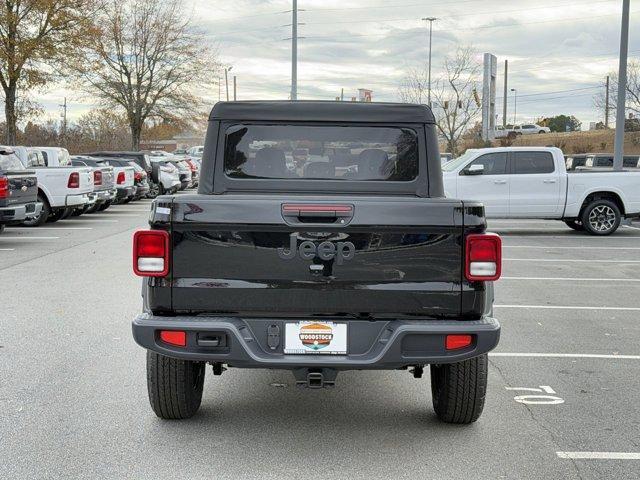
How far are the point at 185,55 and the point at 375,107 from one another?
46575 millimetres

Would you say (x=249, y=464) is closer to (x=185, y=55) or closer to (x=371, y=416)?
(x=371, y=416)

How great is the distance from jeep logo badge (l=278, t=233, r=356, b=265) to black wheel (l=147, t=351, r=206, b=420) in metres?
1.03

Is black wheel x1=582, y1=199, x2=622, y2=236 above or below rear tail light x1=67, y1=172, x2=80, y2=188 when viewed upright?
below

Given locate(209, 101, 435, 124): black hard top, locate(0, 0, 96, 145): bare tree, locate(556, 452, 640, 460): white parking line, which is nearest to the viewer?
locate(556, 452, 640, 460): white parking line

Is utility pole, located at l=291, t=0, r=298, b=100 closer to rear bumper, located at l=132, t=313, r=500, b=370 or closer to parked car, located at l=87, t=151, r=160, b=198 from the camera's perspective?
parked car, located at l=87, t=151, r=160, b=198

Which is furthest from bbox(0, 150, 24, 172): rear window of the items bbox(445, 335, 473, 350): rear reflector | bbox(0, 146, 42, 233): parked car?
bbox(445, 335, 473, 350): rear reflector

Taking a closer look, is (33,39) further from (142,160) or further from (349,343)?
(349,343)

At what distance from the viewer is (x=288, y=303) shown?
15.3 feet

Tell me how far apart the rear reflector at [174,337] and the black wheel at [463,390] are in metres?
1.54

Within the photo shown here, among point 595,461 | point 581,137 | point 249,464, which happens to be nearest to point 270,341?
point 249,464

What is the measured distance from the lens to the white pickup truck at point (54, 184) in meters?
20.2

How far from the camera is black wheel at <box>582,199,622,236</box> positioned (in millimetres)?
18766

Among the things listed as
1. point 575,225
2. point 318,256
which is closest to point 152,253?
point 318,256

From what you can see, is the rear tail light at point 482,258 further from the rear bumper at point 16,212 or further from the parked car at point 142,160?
the parked car at point 142,160
